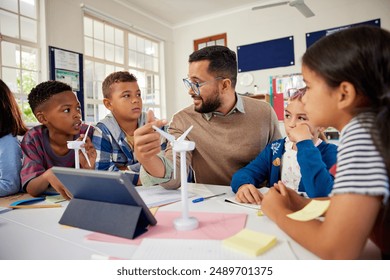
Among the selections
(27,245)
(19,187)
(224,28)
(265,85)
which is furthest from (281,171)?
(224,28)

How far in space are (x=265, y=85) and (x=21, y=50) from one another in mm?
4232

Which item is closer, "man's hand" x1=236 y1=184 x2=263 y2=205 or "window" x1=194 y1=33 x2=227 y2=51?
"man's hand" x1=236 y1=184 x2=263 y2=205

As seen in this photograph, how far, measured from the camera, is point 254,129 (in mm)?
1840

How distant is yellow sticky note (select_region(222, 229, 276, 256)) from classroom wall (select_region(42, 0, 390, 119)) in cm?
441

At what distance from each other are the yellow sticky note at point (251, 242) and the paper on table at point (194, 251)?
0.04 ft

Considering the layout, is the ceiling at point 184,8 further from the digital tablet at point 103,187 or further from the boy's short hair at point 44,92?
the digital tablet at point 103,187

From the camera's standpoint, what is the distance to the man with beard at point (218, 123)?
1.80 m

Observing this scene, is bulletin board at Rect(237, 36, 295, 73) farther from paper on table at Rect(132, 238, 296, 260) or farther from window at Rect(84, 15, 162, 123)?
paper on table at Rect(132, 238, 296, 260)

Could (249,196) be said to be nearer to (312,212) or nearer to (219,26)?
(312,212)

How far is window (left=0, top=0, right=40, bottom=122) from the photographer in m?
3.84

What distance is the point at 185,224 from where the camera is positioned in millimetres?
834

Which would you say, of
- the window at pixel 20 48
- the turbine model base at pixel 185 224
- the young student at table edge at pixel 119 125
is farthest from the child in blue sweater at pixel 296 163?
the window at pixel 20 48

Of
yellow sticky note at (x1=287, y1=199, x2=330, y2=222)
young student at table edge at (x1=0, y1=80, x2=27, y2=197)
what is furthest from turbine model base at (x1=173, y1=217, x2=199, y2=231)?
young student at table edge at (x1=0, y1=80, x2=27, y2=197)

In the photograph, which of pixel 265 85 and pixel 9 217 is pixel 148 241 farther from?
pixel 265 85
